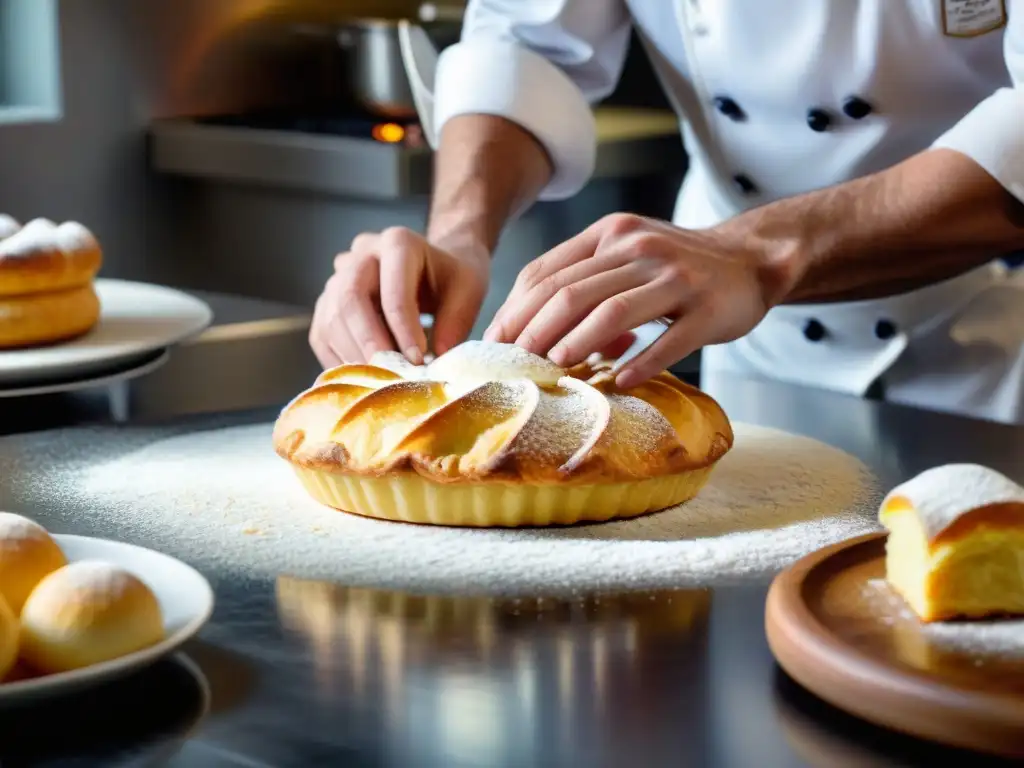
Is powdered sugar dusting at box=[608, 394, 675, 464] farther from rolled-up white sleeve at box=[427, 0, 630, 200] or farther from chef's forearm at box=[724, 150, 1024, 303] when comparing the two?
rolled-up white sleeve at box=[427, 0, 630, 200]

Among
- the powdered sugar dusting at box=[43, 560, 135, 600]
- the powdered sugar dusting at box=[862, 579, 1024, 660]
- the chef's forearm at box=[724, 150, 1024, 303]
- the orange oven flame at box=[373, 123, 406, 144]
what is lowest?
the orange oven flame at box=[373, 123, 406, 144]

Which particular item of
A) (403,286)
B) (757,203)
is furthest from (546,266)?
(757,203)

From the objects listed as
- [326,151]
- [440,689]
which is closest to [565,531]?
[440,689]

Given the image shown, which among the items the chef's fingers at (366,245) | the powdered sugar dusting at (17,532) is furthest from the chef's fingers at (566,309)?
the powdered sugar dusting at (17,532)

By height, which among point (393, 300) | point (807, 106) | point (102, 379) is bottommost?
point (102, 379)

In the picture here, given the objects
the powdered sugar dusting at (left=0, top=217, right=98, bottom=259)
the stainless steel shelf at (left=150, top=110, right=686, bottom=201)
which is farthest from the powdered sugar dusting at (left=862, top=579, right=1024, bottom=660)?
the stainless steel shelf at (left=150, top=110, right=686, bottom=201)

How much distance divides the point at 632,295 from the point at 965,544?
0.46 m

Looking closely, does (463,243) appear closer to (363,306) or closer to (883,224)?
(363,306)

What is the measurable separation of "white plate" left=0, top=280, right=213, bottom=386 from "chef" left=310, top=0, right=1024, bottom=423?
0.63ft

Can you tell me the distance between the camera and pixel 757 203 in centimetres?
185

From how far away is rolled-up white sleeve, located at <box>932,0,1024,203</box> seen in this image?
4.48 ft

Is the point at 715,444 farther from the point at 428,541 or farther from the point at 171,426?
the point at 171,426

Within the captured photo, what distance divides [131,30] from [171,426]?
215 centimetres

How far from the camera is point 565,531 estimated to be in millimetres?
1051
